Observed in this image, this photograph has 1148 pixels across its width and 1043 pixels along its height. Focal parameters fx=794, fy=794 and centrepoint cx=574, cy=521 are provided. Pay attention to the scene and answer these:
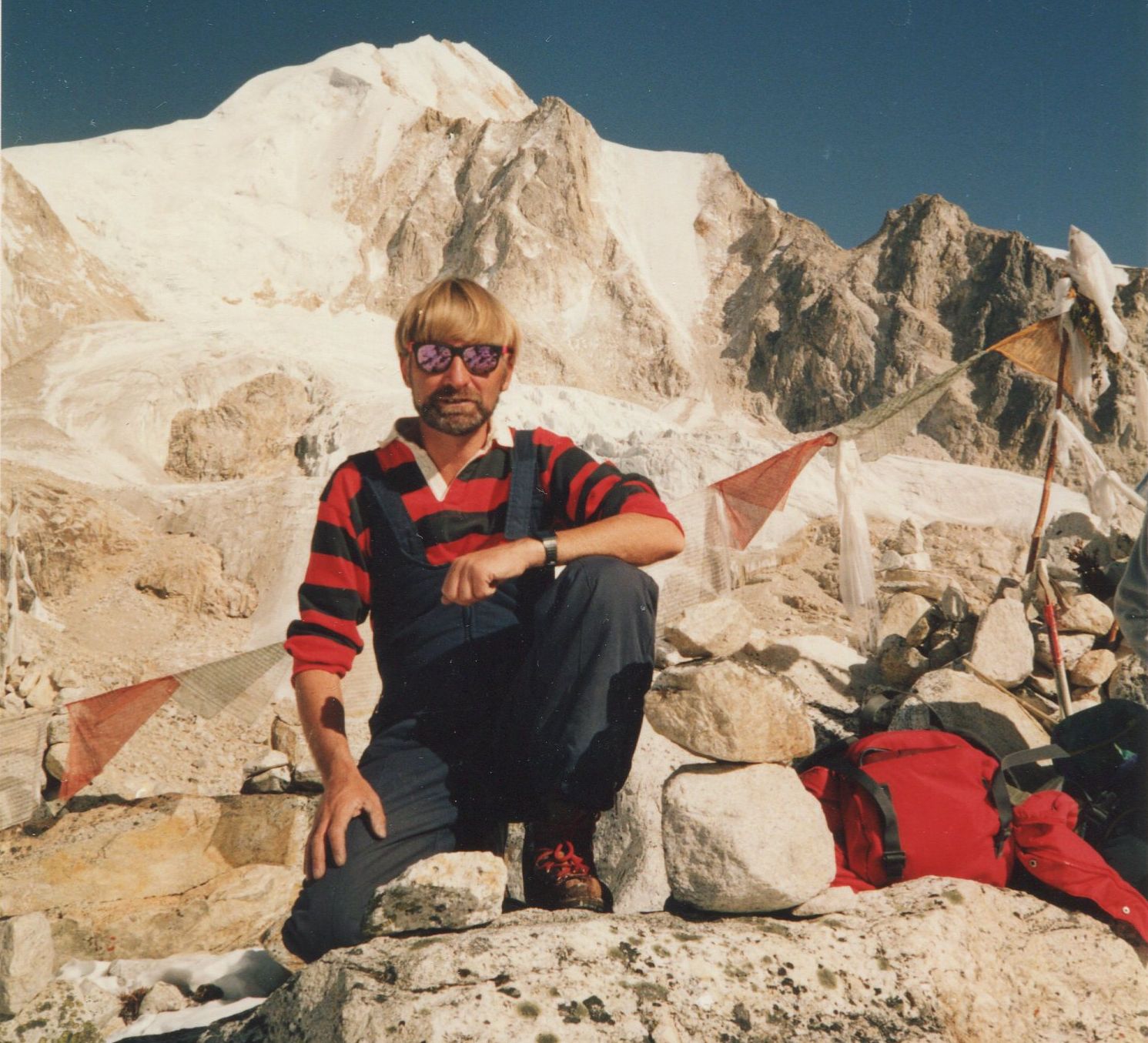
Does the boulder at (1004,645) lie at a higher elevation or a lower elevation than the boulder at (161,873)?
higher

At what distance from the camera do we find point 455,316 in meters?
2.48

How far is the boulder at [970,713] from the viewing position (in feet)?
11.8

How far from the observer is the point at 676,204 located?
4281cm

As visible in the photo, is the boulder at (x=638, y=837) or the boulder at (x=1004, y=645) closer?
the boulder at (x=638, y=837)

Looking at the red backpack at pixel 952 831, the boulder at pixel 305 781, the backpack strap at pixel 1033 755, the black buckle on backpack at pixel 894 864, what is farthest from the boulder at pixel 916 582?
the boulder at pixel 305 781

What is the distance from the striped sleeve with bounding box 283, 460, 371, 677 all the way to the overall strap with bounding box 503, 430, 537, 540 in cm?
46

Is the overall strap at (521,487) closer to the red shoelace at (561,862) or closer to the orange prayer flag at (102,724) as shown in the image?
the red shoelace at (561,862)

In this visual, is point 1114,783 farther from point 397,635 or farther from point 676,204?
point 676,204

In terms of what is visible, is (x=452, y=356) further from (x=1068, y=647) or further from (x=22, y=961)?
(x=1068, y=647)

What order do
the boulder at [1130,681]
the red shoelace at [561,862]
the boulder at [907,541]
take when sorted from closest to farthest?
the red shoelace at [561,862] < the boulder at [1130,681] < the boulder at [907,541]

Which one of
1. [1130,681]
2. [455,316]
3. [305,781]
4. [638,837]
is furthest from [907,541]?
[455,316]

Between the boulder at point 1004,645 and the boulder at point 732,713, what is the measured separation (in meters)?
2.63

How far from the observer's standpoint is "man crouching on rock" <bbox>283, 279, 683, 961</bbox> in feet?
6.66

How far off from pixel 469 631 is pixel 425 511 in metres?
0.41
